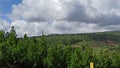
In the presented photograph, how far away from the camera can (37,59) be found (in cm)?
10131

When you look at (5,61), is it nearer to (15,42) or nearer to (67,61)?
(15,42)

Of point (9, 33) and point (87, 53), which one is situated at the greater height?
point (9, 33)

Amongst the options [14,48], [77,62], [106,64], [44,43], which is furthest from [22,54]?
[106,64]

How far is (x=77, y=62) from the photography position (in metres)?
99.8

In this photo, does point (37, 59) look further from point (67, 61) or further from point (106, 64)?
point (106, 64)

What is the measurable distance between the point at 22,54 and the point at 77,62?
1859 cm

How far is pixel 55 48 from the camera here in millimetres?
105250

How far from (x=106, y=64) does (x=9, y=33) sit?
36525mm

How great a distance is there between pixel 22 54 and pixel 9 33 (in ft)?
40.9

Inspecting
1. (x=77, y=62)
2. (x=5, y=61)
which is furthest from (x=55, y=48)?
(x=5, y=61)

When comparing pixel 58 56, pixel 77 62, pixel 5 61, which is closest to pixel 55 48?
pixel 58 56

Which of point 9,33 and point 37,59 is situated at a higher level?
point 9,33

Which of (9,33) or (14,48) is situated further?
(9,33)

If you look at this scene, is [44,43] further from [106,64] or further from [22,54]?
[106,64]
